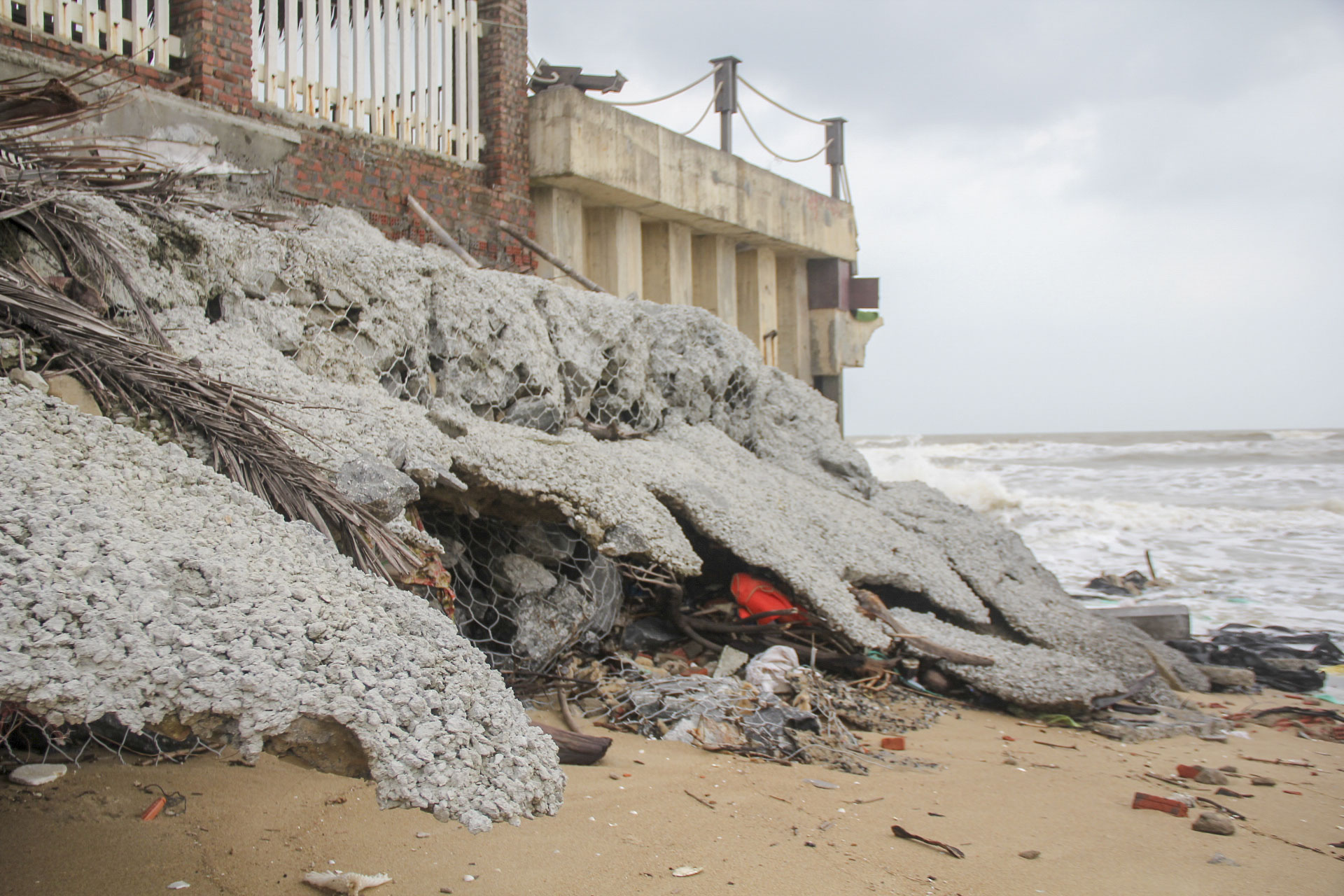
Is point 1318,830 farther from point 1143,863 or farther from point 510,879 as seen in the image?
point 510,879

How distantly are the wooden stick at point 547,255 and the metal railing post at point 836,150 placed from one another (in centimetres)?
545

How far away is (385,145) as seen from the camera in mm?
6375

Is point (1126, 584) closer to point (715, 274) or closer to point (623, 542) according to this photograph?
point (715, 274)

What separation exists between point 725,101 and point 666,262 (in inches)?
73.9

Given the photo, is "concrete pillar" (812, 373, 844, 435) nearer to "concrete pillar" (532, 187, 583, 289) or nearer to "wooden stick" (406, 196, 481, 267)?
"concrete pillar" (532, 187, 583, 289)

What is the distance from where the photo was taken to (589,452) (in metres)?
4.07

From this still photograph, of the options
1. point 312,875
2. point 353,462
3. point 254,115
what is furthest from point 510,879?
point 254,115

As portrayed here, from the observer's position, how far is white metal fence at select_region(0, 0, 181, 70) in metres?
4.74

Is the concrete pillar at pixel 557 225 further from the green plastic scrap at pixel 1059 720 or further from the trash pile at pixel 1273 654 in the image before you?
the trash pile at pixel 1273 654

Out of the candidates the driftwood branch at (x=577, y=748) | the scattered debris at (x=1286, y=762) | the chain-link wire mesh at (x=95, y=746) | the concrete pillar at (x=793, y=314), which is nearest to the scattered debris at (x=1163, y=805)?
the scattered debris at (x=1286, y=762)

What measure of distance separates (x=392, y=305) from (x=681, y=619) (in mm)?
1925

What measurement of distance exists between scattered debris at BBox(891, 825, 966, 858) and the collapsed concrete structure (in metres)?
1.03

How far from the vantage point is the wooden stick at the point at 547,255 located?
21.3 ft

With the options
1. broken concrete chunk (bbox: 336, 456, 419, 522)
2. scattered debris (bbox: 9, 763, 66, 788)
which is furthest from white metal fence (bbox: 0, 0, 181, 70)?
scattered debris (bbox: 9, 763, 66, 788)
